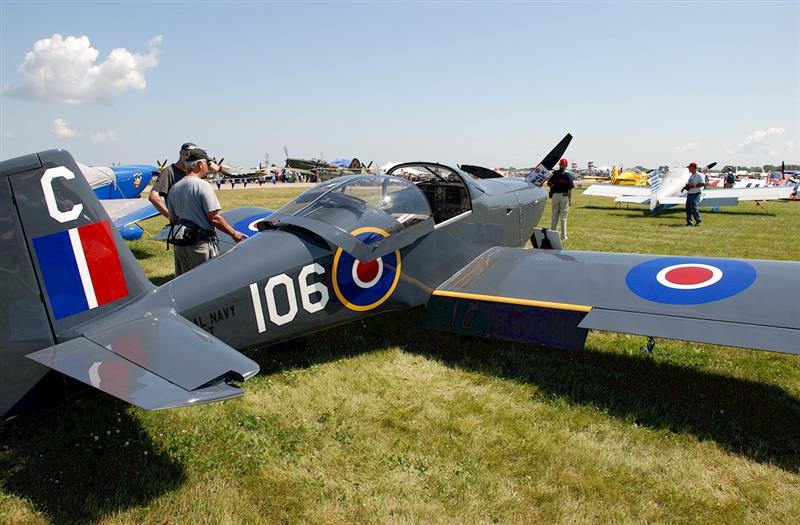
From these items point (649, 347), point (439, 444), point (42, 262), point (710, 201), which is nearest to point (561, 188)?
point (649, 347)

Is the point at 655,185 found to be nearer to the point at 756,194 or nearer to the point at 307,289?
the point at 756,194

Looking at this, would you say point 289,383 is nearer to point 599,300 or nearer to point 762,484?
point 599,300

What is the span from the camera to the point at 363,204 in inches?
179

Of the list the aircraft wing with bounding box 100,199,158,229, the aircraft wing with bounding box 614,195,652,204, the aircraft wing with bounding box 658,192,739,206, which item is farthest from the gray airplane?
the aircraft wing with bounding box 614,195,652,204

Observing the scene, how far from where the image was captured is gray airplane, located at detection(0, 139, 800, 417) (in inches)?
102

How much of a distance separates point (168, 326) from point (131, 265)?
22.9 inches

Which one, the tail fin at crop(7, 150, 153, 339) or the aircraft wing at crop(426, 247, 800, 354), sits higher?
the tail fin at crop(7, 150, 153, 339)

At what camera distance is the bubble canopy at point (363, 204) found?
4.38m

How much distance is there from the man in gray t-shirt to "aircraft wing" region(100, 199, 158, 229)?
5559mm

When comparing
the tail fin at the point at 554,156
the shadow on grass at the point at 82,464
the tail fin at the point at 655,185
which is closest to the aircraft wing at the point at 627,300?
the shadow on grass at the point at 82,464

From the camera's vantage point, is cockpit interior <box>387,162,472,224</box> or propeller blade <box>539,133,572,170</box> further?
propeller blade <box>539,133,572,170</box>

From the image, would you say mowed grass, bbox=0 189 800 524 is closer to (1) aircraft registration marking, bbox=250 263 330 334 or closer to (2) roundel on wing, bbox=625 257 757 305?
(1) aircraft registration marking, bbox=250 263 330 334

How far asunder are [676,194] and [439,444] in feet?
67.3

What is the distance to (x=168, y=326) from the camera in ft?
9.61
